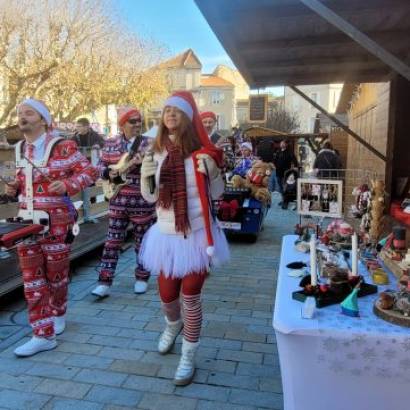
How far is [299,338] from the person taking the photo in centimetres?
175

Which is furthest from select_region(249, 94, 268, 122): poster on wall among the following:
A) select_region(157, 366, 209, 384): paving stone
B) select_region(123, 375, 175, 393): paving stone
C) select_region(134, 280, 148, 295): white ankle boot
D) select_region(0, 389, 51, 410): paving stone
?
select_region(0, 389, 51, 410): paving stone

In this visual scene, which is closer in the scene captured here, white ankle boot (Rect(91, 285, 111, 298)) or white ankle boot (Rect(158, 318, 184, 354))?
white ankle boot (Rect(158, 318, 184, 354))

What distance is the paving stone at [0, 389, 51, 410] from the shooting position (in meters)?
2.46

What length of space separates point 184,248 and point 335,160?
693 cm

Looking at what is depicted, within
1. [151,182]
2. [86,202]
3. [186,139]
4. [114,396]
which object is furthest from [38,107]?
[86,202]

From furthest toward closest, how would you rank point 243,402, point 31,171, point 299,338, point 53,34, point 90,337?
point 53,34, point 90,337, point 31,171, point 243,402, point 299,338

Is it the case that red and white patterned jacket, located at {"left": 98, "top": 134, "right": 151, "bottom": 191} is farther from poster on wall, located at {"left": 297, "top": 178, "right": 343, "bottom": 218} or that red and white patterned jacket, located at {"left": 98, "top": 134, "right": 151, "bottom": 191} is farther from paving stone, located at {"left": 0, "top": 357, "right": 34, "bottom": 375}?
paving stone, located at {"left": 0, "top": 357, "right": 34, "bottom": 375}

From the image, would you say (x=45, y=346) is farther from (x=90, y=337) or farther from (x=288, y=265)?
(x=288, y=265)

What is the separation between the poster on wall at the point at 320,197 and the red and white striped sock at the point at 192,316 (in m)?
1.35

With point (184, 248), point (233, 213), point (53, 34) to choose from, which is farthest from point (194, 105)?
point (53, 34)

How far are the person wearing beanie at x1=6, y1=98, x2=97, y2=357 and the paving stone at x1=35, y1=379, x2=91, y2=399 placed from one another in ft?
1.47

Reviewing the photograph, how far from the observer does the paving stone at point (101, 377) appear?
2.71 meters

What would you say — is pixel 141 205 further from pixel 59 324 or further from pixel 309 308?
pixel 309 308

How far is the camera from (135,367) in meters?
2.89
